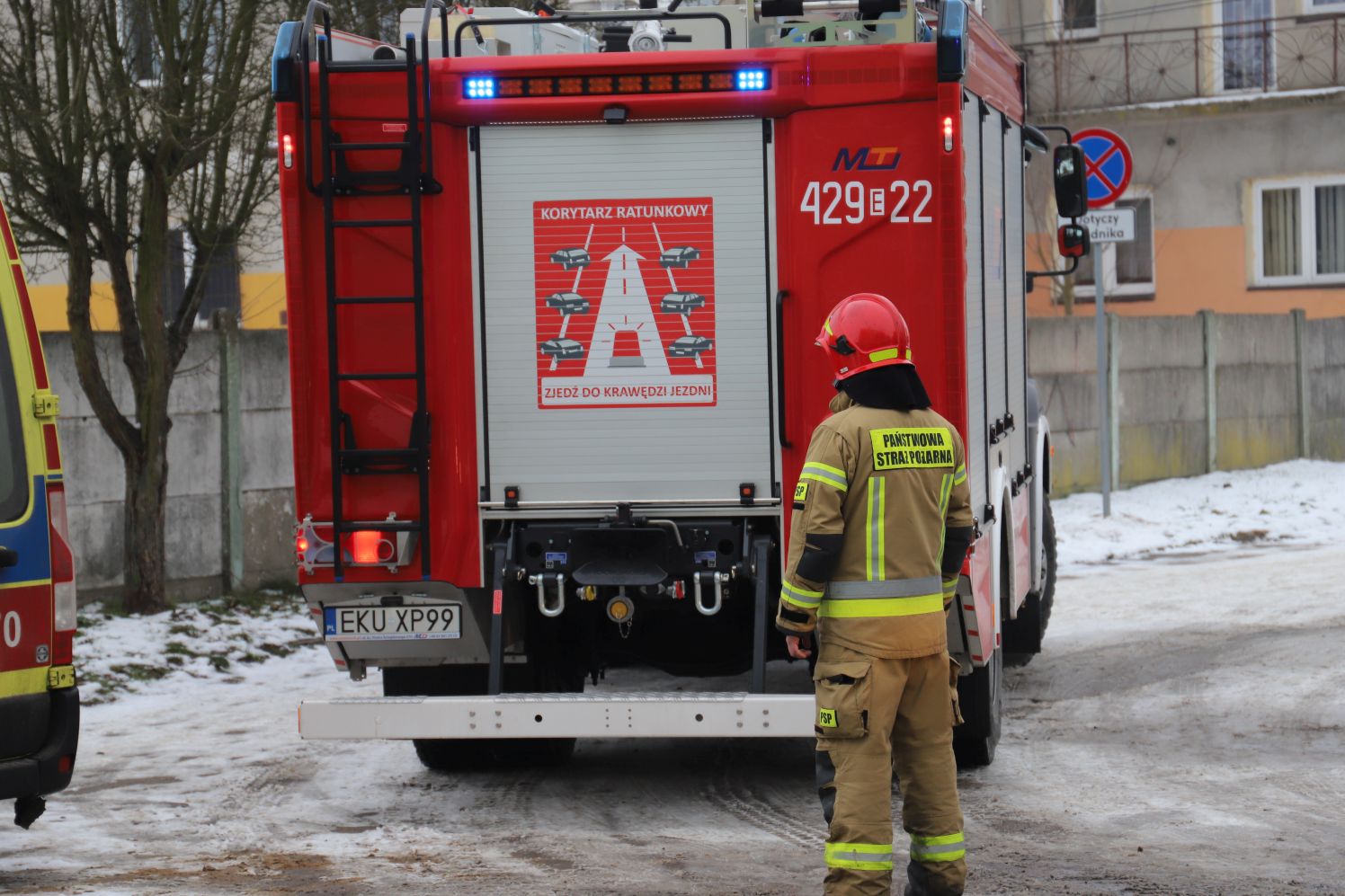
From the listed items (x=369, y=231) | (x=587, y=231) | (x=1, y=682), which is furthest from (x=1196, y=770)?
(x=1, y=682)

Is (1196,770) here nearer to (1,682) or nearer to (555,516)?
(555,516)

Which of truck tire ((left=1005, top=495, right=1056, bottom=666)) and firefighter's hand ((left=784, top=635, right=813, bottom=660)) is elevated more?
firefighter's hand ((left=784, top=635, right=813, bottom=660))

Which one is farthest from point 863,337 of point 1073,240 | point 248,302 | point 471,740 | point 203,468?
point 248,302

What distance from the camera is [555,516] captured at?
23.6 ft

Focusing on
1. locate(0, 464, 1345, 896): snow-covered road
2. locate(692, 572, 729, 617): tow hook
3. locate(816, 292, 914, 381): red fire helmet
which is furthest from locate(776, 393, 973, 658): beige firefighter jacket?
locate(692, 572, 729, 617): tow hook

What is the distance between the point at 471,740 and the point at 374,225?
2253 millimetres

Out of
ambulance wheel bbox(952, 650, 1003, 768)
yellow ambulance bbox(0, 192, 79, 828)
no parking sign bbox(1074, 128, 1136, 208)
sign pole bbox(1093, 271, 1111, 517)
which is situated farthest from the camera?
sign pole bbox(1093, 271, 1111, 517)

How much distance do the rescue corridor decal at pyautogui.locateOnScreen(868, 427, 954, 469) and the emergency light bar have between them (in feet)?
6.46

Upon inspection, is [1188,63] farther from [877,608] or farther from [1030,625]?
[877,608]

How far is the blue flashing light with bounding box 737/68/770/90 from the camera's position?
22.8 ft

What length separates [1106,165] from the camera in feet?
50.1

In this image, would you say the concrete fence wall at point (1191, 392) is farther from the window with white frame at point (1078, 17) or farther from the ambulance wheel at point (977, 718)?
the ambulance wheel at point (977, 718)

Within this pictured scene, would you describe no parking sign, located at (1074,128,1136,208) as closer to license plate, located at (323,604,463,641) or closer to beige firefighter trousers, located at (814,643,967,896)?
license plate, located at (323,604,463,641)

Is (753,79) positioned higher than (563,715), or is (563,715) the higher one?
(753,79)
